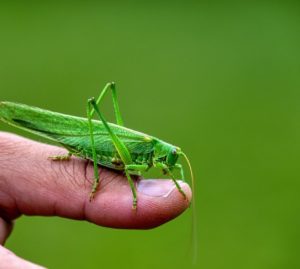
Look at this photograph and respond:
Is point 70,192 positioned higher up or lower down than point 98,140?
lower down

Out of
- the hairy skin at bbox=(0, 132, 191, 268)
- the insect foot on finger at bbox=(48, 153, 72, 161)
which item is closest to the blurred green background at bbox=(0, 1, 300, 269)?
the hairy skin at bbox=(0, 132, 191, 268)

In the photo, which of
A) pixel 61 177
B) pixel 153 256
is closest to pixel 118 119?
pixel 61 177

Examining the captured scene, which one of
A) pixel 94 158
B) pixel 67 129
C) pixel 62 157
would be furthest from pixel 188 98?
pixel 94 158

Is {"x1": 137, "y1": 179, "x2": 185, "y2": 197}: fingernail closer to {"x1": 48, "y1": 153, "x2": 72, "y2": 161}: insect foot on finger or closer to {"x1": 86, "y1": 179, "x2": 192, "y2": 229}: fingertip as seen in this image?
{"x1": 86, "y1": 179, "x2": 192, "y2": 229}: fingertip

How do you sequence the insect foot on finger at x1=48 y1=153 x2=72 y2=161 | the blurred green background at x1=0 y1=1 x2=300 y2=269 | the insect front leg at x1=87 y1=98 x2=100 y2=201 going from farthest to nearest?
1. the blurred green background at x1=0 y1=1 x2=300 y2=269
2. the insect foot on finger at x1=48 y1=153 x2=72 y2=161
3. the insect front leg at x1=87 y1=98 x2=100 y2=201

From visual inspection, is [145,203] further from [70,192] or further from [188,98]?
[188,98]

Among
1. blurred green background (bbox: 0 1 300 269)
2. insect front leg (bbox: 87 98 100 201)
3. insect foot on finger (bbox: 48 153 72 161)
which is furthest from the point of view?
blurred green background (bbox: 0 1 300 269)
